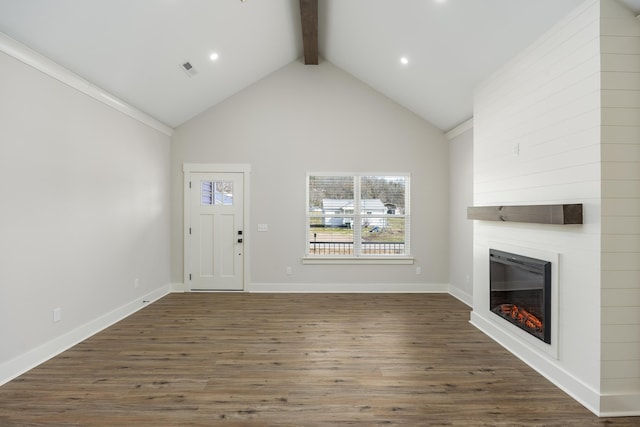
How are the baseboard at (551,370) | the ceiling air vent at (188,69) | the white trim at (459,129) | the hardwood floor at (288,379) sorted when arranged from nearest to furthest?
the hardwood floor at (288,379)
the baseboard at (551,370)
the ceiling air vent at (188,69)
the white trim at (459,129)

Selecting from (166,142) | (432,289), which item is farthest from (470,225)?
(166,142)

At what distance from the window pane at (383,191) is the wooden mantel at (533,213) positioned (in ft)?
6.20

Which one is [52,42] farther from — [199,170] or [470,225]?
[470,225]

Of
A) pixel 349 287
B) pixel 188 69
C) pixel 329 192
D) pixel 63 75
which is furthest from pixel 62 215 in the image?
pixel 349 287

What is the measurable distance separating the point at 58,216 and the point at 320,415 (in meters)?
2.98

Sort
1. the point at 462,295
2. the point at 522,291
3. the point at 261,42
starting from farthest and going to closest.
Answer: the point at 462,295, the point at 261,42, the point at 522,291

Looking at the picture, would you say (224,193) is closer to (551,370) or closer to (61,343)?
(61,343)

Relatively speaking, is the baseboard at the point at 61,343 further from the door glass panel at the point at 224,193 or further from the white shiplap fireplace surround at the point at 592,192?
the white shiplap fireplace surround at the point at 592,192

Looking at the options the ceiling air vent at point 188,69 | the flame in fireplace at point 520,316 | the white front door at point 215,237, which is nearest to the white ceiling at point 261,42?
the ceiling air vent at point 188,69

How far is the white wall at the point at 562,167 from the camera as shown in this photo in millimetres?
2307

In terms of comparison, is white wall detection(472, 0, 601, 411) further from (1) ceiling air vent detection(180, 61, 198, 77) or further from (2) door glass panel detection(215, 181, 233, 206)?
(2) door glass panel detection(215, 181, 233, 206)

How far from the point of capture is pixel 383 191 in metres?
5.71

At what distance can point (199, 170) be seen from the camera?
220 inches

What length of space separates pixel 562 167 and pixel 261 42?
12.9 feet
